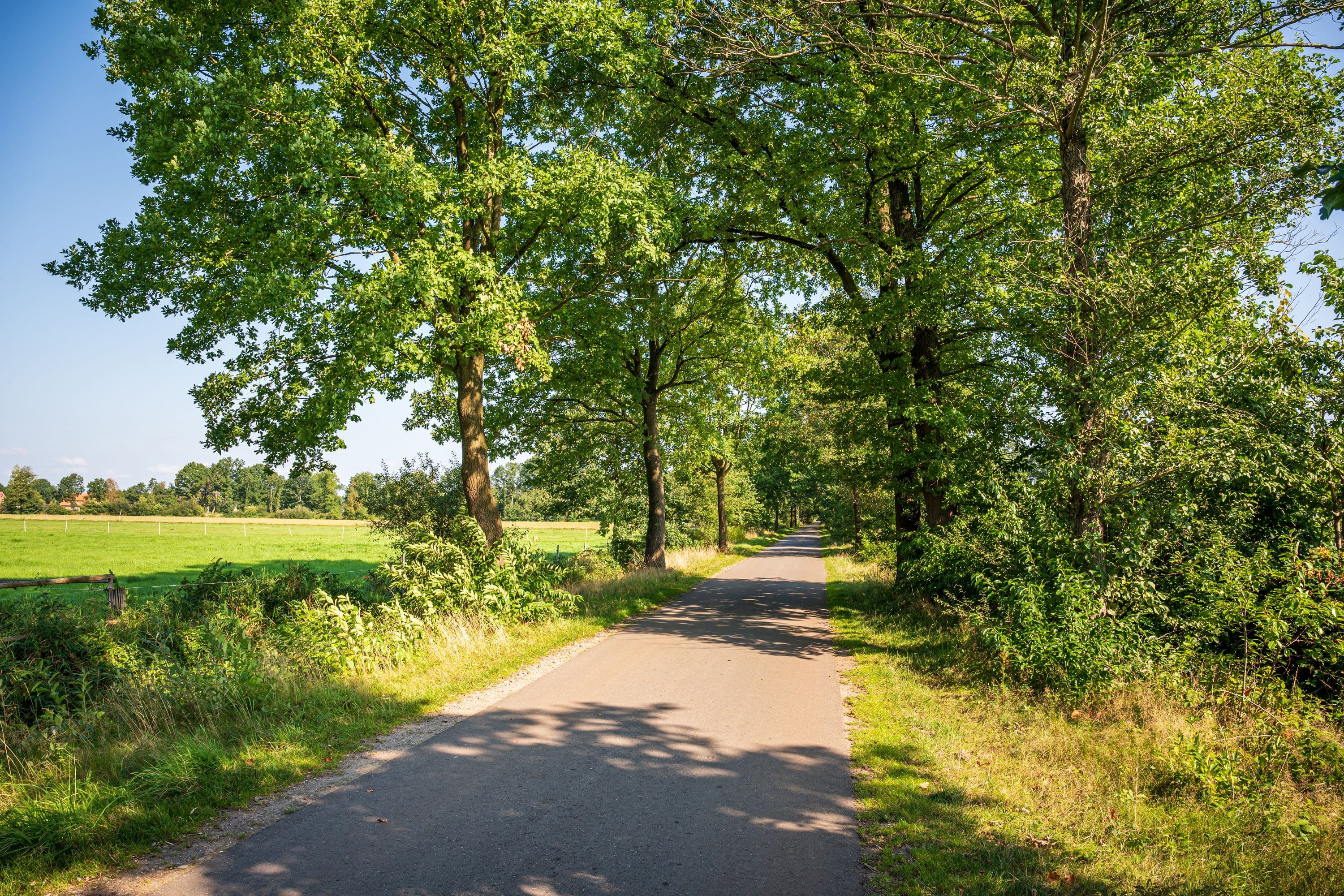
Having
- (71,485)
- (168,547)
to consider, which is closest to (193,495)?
(71,485)

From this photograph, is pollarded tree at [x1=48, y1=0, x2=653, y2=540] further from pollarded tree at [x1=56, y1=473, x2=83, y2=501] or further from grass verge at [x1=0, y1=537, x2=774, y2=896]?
pollarded tree at [x1=56, y1=473, x2=83, y2=501]

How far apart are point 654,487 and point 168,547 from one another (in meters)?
40.5

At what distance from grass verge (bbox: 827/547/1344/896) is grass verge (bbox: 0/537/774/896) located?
463 cm

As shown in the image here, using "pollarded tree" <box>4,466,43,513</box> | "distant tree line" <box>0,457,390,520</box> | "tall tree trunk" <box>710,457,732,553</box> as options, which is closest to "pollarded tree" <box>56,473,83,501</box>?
"distant tree line" <box>0,457,390,520</box>

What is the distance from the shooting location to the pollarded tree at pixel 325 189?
9.72m

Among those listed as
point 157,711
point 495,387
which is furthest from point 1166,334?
point 495,387

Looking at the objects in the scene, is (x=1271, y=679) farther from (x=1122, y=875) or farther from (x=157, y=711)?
(x=157, y=711)

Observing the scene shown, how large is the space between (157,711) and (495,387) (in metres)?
13.3

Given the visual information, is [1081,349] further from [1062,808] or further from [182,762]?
[182,762]

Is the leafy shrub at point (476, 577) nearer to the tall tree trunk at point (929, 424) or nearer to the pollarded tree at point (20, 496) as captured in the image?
the tall tree trunk at point (929, 424)

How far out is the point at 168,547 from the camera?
44.6m

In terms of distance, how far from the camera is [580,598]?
13.2 metres

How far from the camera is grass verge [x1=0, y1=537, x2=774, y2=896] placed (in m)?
4.21

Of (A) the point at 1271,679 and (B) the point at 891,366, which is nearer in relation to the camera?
(A) the point at 1271,679
